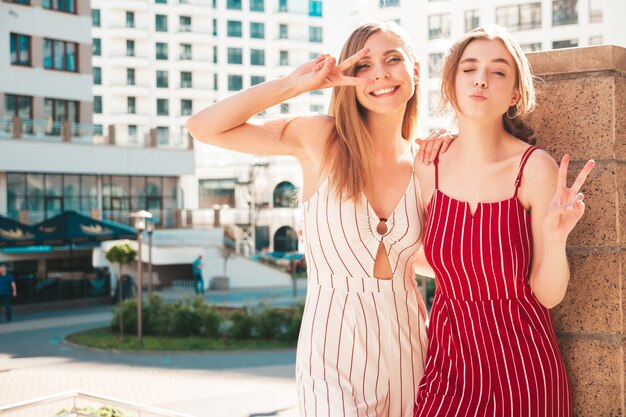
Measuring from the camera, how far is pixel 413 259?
297 centimetres

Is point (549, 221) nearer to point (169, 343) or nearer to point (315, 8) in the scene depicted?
point (169, 343)

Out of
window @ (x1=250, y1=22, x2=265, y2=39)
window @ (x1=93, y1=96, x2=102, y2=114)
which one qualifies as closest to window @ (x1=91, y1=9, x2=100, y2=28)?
window @ (x1=93, y1=96, x2=102, y2=114)

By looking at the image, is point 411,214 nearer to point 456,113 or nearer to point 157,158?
point 456,113

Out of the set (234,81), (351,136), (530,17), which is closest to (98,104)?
(234,81)

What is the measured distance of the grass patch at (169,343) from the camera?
19359 mm

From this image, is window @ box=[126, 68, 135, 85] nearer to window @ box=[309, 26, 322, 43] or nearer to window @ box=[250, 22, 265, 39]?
window @ box=[250, 22, 265, 39]

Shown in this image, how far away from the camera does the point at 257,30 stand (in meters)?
64.3

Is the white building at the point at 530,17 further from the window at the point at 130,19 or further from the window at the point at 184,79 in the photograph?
the window at the point at 130,19

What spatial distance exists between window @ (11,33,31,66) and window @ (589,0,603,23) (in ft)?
93.2

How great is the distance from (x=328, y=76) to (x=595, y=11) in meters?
45.3

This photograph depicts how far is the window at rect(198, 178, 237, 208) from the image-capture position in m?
58.9

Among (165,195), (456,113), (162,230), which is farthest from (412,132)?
(165,195)

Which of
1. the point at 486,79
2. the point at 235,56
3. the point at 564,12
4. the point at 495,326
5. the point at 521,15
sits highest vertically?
the point at 235,56

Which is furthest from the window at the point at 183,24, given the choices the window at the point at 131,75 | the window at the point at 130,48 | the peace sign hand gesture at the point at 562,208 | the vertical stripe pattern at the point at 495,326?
the peace sign hand gesture at the point at 562,208
